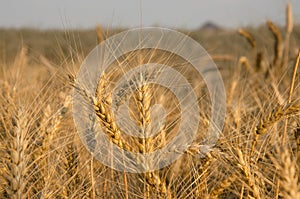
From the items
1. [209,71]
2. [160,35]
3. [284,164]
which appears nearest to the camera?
[284,164]

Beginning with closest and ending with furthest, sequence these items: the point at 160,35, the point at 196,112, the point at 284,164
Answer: the point at 284,164 → the point at 160,35 → the point at 196,112

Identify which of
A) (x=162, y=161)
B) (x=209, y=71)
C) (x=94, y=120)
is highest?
(x=94, y=120)

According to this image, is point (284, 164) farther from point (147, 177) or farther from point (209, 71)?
point (209, 71)

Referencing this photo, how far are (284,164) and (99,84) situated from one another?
30.4 inches

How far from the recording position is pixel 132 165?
1580 mm

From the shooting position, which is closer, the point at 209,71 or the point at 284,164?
the point at 284,164

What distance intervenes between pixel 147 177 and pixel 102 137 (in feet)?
0.97

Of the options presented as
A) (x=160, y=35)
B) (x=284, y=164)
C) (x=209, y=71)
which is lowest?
(x=209, y=71)

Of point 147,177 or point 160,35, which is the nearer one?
point 147,177

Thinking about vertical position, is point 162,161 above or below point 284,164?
below

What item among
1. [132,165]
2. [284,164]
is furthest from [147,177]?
[284,164]

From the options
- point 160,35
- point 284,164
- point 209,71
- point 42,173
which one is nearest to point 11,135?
point 42,173

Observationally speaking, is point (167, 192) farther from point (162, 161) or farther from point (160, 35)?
point (160, 35)

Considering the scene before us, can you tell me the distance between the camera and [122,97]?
1.70 metres
